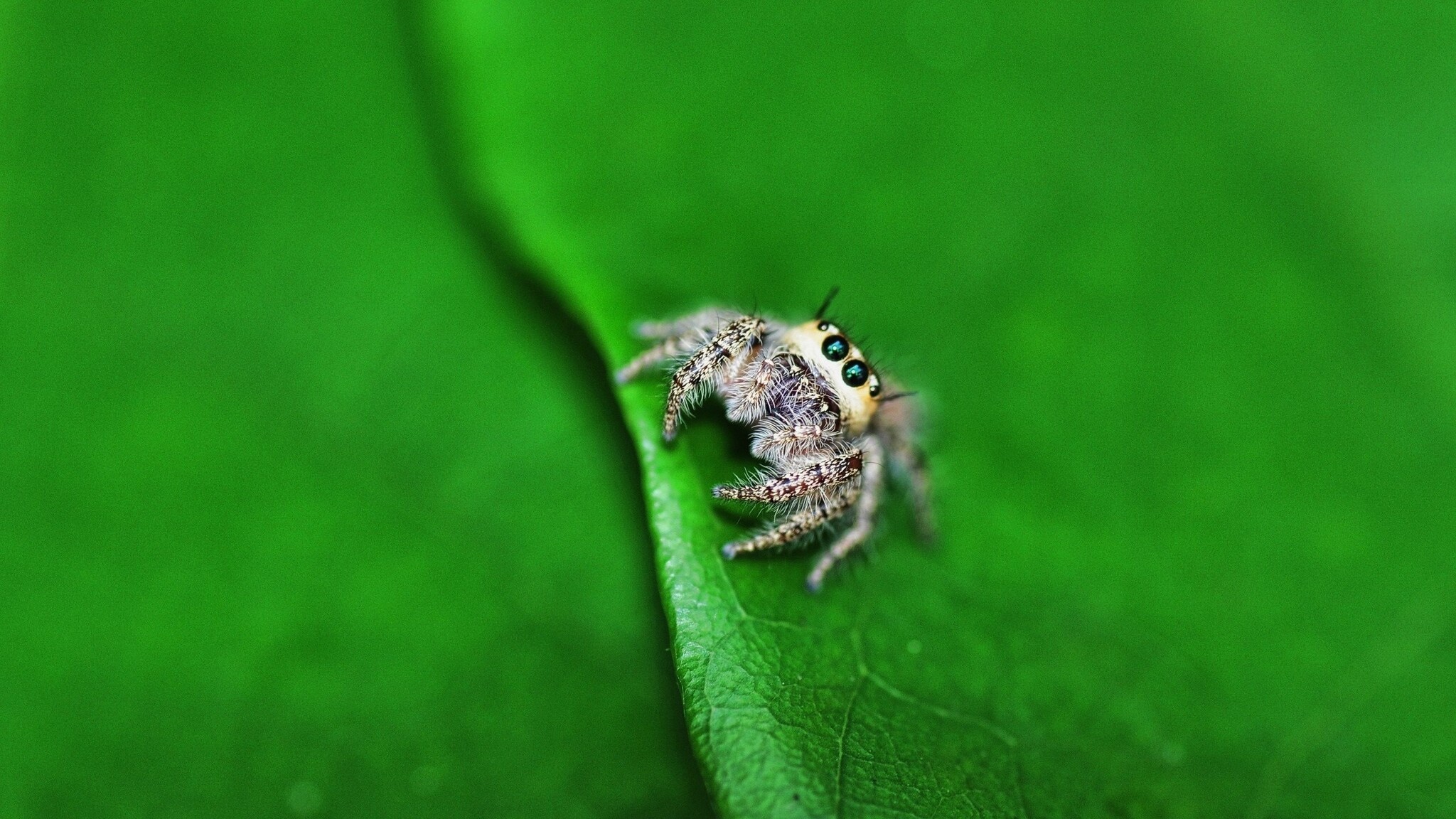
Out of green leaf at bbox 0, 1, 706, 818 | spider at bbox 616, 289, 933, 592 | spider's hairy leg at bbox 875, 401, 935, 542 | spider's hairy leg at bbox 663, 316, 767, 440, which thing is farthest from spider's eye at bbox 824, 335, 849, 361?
green leaf at bbox 0, 1, 706, 818

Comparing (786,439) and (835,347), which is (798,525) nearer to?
(786,439)

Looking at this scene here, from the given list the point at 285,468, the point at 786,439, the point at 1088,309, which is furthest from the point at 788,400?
the point at 285,468

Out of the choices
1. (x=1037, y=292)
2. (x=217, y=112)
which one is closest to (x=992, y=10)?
(x=1037, y=292)

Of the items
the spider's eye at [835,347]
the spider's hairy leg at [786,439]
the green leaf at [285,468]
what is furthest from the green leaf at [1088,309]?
the green leaf at [285,468]

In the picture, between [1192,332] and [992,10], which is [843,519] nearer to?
[1192,332]

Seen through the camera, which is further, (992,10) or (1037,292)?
(992,10)

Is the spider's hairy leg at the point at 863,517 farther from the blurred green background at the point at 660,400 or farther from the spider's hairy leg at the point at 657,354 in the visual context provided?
the spider's hairy leg at the point at 657,354

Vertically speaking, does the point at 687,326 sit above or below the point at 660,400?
above
